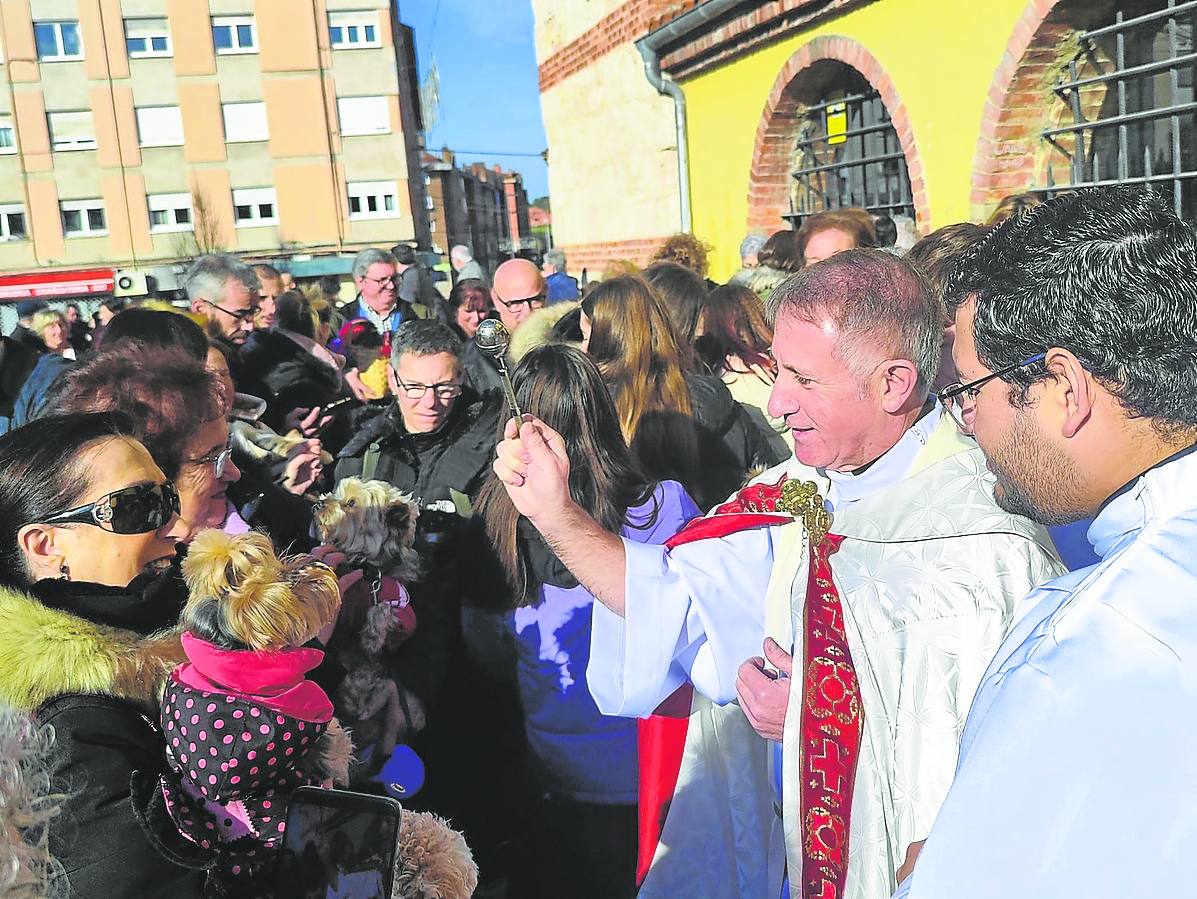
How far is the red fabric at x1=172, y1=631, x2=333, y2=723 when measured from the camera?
181cm

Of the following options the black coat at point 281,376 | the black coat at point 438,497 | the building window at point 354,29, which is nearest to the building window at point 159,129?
the building window at point 354,29

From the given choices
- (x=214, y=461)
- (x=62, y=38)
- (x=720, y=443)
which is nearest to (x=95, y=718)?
(x=214, y=461)

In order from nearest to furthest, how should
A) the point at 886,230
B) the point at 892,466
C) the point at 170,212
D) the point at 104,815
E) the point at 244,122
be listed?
1. the point at 104,815
2. the point at 892,466
3. the point at 886,230
4. the point at 170,212
5. the point at 244,122

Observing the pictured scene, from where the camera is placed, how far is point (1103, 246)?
133cm

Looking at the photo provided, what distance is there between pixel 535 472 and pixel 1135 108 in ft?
17.7

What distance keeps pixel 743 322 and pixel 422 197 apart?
1389 inches

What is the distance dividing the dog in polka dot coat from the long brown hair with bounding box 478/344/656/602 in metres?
0.88

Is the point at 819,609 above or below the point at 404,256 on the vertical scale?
below

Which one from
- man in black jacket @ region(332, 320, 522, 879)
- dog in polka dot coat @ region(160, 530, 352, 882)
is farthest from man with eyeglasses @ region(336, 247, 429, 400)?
dog in polka dot coat @ region(160, 530, 352, 882)

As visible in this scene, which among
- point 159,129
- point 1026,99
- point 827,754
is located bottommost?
point 827,754

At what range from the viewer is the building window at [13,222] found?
110ft

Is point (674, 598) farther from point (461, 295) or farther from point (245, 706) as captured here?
point (461, 295)

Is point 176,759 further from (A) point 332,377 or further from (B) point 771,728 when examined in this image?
(A) point 332,377

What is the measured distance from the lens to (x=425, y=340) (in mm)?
3869
